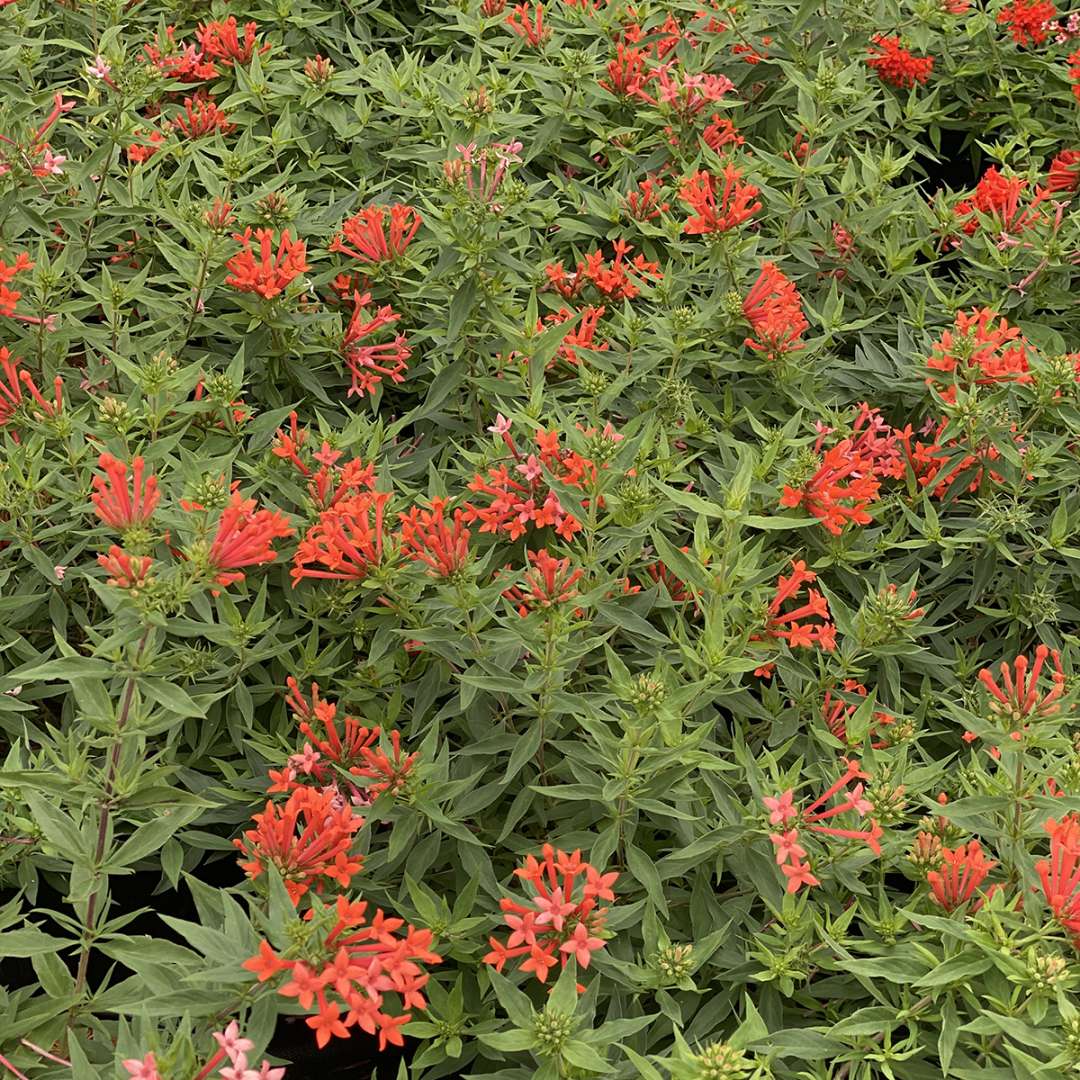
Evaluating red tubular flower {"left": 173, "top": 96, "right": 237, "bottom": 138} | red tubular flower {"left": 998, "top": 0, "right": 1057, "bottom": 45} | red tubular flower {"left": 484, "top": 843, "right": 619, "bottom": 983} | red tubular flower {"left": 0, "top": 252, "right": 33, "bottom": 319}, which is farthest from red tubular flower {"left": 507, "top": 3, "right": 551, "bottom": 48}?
red tubular flower {"left": 484, "top": 843, "right": 619, "bottom": 983}

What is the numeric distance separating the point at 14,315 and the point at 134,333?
0.37 meters

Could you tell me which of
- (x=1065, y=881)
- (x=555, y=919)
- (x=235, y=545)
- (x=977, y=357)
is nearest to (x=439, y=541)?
(x=235, y=545)

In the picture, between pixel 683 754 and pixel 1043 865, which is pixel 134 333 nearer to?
pixel 683 754

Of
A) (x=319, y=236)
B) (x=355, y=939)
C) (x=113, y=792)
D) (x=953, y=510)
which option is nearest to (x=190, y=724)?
(x=113, y=792)

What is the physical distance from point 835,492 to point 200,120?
7.61 ft

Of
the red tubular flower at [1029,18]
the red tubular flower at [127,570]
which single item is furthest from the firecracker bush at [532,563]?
the red tubular flower at [1029,18]

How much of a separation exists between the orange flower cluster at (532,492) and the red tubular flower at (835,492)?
517 millimetres

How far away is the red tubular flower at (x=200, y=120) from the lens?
369 centimetres

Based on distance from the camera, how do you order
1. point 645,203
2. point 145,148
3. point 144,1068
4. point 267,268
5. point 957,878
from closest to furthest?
point 144,1068 → point 957,878 → point 267,268 → point 145,148 → point 645,203

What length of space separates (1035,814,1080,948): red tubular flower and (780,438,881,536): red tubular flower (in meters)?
0.91

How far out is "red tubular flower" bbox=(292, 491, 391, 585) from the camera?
2.34m

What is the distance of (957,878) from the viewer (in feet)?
6.88

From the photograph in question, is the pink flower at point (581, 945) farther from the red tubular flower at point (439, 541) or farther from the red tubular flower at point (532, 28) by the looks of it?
the red tubular flower at point (532, 28)

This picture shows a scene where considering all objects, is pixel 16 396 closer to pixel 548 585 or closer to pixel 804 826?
pixel 548 585
